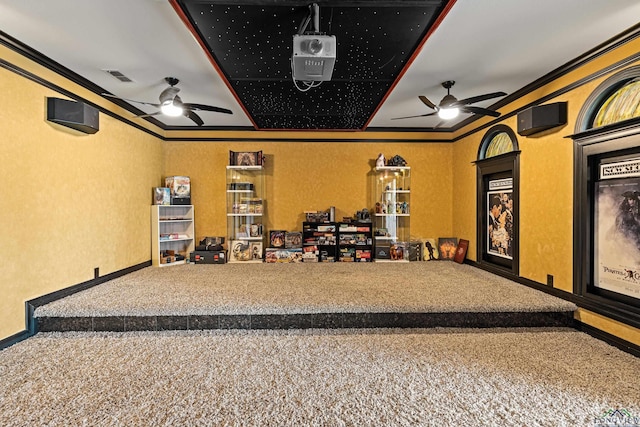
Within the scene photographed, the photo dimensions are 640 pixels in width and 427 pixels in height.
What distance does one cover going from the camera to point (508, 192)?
4535 millimetres

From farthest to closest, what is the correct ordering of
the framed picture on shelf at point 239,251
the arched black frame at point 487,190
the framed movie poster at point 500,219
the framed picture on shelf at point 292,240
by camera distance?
the framed picture on shelf at point 292,240 → the framed picture on shelf at point 239,251 → the framed movie poster at point 500,219 → the arched black frame at point 487,190

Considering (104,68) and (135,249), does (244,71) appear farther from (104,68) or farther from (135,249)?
(135,249)

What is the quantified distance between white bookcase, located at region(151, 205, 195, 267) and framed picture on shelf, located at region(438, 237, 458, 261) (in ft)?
15.4

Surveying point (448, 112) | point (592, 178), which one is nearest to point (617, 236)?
point (592, 178)

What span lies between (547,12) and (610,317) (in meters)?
2.69

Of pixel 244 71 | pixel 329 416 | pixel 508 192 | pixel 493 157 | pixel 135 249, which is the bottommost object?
pixel 329 416

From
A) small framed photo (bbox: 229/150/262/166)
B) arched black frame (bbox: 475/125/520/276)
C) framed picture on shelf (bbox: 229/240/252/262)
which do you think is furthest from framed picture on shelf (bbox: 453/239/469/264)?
small framed photo (bbox: 229/150/262/166)

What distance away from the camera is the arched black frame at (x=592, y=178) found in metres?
2.79

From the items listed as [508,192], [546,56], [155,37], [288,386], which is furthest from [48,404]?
[508,192]

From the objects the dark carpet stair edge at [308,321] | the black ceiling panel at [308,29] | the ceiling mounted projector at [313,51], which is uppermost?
the black ceiling panel at [308,29]

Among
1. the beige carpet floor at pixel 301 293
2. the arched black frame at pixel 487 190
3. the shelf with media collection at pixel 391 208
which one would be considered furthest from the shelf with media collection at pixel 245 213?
the arched black frame at pixel 487 190

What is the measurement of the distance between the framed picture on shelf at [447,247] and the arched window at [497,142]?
5.26 ft

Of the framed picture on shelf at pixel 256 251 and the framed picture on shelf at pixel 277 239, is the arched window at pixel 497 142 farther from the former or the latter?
the framed picture on shelf at pixel 256 251

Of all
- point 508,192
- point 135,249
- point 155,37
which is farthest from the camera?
point 135,249
